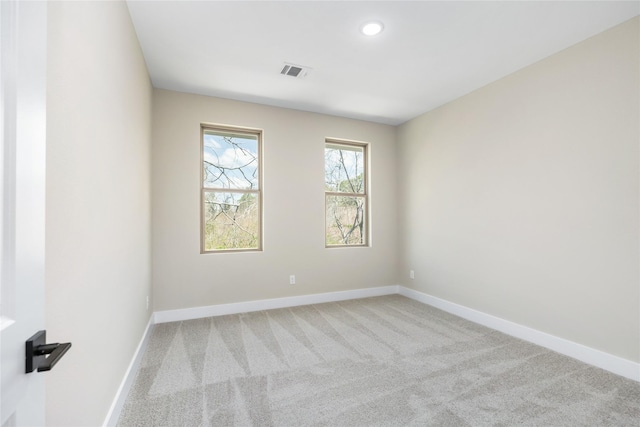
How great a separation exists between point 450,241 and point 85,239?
369 centimetres

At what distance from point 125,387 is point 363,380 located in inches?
64.5

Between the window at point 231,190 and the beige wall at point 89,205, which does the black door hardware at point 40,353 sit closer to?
the beige wall at point 89,205

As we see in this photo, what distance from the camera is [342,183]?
446 cm

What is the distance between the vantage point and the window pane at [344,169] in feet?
14.4

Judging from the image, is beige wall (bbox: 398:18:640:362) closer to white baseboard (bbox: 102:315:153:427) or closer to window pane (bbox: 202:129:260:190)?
window pane (bbox: 202:129:260:190)

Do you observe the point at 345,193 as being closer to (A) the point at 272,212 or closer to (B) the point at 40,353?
(A) the point at 272,212

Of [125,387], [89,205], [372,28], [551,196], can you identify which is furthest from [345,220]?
[89,205]

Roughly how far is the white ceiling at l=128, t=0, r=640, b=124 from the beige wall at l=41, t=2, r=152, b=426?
→ 517mm

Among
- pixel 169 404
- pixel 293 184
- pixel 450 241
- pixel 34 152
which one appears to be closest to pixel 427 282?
pixel 450 241

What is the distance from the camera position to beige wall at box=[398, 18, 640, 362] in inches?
87.5

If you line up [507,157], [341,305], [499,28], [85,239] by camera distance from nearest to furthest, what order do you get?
[85,239] → [499,28] → [507,157] → [341,305]

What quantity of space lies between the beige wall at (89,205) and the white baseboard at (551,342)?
3.44 metres

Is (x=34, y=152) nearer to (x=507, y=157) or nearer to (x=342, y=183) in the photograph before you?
(x=507, y=157)

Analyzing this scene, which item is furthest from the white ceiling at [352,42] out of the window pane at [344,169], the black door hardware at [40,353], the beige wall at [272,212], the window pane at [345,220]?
the black door hardware at [40,353]
